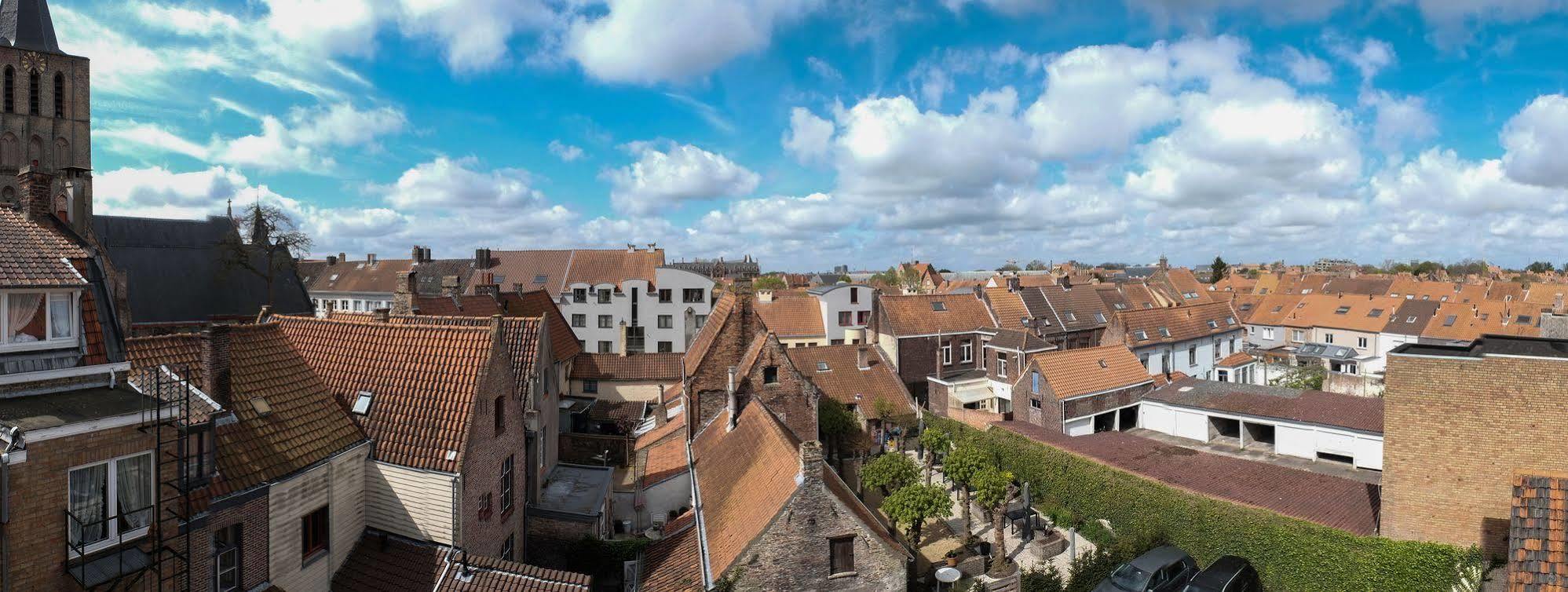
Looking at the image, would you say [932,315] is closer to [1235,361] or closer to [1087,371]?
[1087,371]

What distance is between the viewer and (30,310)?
1052 cm

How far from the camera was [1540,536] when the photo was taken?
11.2 metres

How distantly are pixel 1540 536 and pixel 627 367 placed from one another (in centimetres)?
3659

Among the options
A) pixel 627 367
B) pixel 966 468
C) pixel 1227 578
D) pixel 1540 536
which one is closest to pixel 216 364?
pixel 966 468

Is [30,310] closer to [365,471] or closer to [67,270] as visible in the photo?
[67,270]

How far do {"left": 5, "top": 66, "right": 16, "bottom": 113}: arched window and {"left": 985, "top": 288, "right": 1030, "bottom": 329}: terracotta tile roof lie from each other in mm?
60379

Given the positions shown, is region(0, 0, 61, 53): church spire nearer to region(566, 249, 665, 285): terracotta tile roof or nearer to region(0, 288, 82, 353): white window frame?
region(566, 249, 665, 285): terracotta tile roof

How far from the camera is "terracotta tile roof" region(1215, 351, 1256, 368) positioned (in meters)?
49.3

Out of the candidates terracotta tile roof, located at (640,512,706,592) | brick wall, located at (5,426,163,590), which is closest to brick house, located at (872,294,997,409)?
terracotta tile roof, located at (640,512,706,592)

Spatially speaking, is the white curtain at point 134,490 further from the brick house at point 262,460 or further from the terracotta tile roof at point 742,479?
the terracotta tile roof at point 742,479

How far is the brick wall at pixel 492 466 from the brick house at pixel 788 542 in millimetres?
3889

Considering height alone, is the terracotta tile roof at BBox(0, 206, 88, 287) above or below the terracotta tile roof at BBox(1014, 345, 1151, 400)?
above

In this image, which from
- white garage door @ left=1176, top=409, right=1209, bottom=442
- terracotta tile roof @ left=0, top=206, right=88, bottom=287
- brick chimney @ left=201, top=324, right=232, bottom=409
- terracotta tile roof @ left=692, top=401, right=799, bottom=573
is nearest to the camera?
terracotta tile roof @ left=0, top=206, right=88, bottom=287

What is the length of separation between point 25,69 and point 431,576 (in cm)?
4868
